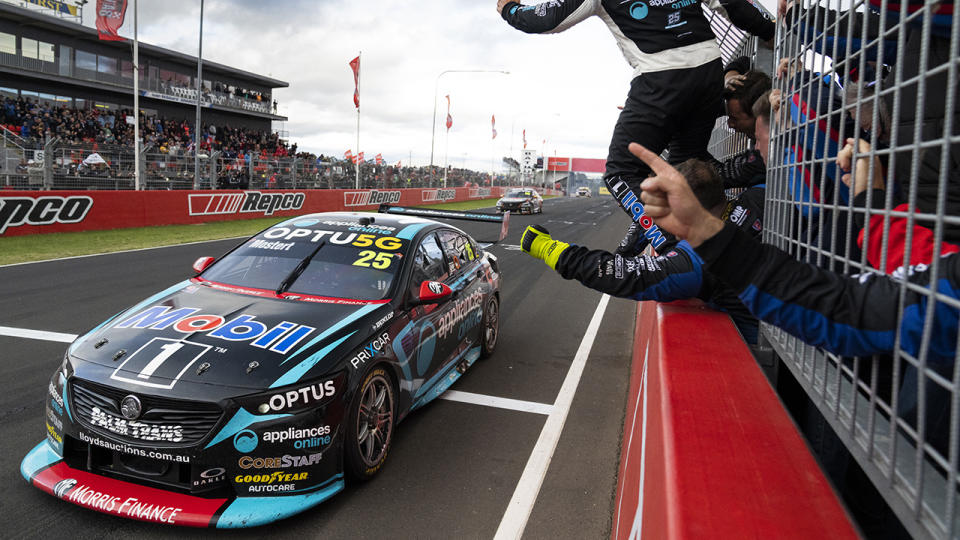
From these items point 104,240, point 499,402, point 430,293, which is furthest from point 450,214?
point 104,240

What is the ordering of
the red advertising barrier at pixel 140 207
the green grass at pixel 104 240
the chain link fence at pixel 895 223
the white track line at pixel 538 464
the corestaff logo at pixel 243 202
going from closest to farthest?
the chain link fence at pixel 895 223 < the white track line at pixel 538 464 < the green grass at pixel 104 240 < the red advertising barrier at pixel 140 207 < the corestaff logo at pixel 243 202

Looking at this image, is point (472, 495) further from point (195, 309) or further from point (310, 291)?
point (195, 309)

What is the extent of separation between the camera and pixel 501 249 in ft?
46.4

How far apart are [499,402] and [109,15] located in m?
20.3

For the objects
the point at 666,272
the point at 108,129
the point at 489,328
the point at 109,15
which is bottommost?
the point at 489,328

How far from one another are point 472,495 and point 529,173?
90384 mm

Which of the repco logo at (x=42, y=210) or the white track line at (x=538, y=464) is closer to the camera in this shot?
the white track line at (x=538, y=464)

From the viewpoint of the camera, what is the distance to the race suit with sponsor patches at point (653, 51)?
10.6 feet

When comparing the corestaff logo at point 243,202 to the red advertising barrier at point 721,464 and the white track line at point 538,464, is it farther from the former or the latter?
the red advertising barrier at point 721,464

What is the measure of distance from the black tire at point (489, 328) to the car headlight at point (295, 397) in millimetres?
2666

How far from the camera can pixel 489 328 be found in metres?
5.96

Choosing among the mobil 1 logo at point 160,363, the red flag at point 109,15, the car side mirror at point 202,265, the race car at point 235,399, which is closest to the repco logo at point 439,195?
the red flag at point 109,15

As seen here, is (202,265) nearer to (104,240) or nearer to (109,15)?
(104,240)

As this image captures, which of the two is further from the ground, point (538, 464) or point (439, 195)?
point (439, 195)
